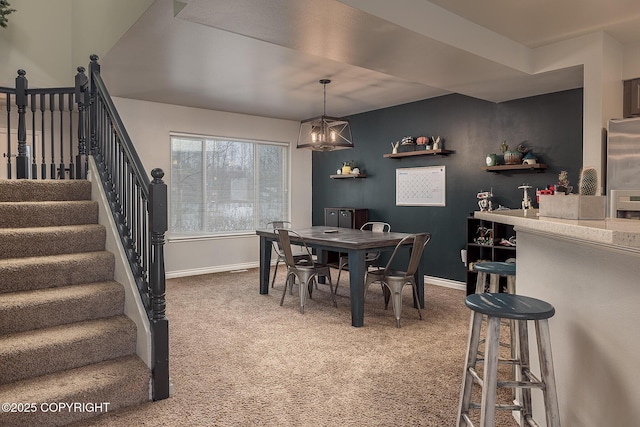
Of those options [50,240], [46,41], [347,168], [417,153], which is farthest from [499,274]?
[46,41]

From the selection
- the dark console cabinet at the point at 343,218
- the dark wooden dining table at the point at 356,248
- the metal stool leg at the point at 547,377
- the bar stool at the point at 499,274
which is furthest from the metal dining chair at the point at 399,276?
the dark console cabinet at the point at 343,218

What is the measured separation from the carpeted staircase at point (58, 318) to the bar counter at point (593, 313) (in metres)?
2.22

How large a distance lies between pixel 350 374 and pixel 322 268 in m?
1.77

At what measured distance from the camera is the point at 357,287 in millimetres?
4008

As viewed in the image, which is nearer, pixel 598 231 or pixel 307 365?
pixel 598 231

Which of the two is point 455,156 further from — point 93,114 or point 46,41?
point 46,41

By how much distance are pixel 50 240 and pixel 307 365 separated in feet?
6.54

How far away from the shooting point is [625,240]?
1.26m

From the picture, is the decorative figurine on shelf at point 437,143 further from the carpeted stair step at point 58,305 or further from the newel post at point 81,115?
the carpeted stair step at point 58,305

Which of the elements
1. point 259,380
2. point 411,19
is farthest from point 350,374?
point 411,19

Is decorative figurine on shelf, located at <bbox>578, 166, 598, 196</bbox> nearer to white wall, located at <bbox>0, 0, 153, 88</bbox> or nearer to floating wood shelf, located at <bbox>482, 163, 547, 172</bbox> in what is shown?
floating wood shelf, located at <bbox>482, 163, 547, 172</bbox>

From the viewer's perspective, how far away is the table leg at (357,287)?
156 inches

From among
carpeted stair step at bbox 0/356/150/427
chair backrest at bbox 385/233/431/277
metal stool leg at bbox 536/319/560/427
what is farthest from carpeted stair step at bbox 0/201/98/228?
metal stool leg at bbox 536/319/560/427

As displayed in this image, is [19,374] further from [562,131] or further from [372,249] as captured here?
[562,131]
